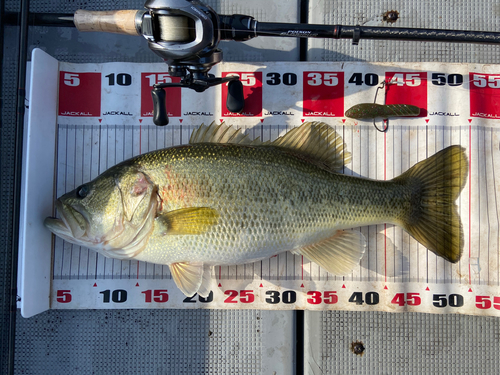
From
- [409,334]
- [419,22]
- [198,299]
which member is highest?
[419,22]

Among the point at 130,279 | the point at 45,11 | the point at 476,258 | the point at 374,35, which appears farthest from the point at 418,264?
the point at 45,11

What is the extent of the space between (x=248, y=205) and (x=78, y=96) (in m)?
1.07

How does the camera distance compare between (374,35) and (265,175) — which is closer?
(374,35)

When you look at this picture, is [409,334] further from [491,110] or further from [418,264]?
[491,110]

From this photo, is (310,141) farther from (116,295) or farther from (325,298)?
(116,295)

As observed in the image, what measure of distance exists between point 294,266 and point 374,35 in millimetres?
1091

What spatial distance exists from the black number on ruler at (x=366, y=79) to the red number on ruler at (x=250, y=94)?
47cm

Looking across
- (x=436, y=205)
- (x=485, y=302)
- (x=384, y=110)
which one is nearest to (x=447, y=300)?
(x=485, y=302)

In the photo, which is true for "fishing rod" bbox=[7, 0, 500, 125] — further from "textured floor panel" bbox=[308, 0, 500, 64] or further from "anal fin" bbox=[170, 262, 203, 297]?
"anal fin" bbox=[170, 262, 203, 297]

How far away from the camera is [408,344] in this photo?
1.72 metres

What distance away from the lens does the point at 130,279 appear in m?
1.70

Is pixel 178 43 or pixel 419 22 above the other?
pixel 419 22

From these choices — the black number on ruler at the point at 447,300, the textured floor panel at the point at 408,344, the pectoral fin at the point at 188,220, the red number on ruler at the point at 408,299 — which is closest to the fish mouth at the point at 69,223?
the pectoral fin at the point at 188,220

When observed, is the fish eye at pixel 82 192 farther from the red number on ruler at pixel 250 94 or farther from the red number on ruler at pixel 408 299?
the red number on ruler at pixel 408 299
